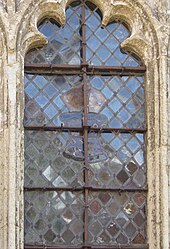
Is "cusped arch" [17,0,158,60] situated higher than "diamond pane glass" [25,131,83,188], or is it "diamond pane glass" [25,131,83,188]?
"cusped arch" [17,0,158,60]

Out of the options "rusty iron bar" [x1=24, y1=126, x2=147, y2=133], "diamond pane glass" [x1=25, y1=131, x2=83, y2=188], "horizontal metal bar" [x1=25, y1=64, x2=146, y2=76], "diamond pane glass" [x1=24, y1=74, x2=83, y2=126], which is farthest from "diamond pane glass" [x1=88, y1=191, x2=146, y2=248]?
"horizontal metal bar" [x1=25, y1=64, x2=146, y2=76]

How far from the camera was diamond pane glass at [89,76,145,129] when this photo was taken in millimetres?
10594

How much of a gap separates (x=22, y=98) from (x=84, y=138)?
0.58 metres

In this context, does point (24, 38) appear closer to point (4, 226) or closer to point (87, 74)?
point (87, 74)

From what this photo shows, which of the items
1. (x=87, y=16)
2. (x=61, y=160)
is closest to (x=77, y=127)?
(x=61, y=160)

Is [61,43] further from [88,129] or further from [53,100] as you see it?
[88,129]

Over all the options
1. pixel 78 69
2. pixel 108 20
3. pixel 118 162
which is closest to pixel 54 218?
pixel 118 162

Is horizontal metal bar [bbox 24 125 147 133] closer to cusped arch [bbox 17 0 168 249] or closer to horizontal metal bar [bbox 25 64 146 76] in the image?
cusped arch [bbox 17 0 168 249]

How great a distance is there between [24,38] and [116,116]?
0.94m

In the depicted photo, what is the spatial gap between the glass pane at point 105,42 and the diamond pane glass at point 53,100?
0.82 feet

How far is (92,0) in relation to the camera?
35.7 feet

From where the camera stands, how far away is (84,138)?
34.4 ft

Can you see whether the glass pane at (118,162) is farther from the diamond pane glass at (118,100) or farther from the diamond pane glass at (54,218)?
the diamond pane glass at (54,218)

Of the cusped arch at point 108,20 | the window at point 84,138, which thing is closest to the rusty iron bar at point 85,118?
the window at point 84,138
